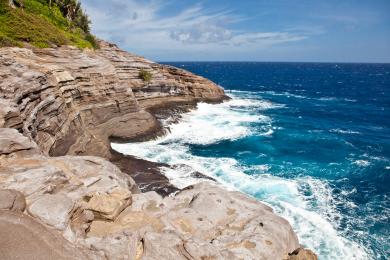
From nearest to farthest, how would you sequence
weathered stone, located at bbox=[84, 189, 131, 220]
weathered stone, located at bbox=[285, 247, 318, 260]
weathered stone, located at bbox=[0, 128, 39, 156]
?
weathered stone, located at bbox=[285, 247, 318, 260]
weathered stone, located at bbox=[84, 189, 131, 220]
weathered stone, located at bbox=[0, 128, 39, 156]

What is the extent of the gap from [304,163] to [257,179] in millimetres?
8520

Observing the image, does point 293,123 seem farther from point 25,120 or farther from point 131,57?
point 25,120

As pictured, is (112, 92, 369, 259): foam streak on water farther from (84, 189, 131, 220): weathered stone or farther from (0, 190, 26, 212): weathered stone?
(0, 190, 26, 212): weathered stone

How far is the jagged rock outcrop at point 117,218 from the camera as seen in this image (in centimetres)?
1141

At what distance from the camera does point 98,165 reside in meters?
18.2

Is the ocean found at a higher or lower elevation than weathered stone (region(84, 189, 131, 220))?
lower

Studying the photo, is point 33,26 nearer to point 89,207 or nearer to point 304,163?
point 89,207

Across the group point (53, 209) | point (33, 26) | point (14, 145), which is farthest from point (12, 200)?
point (33, 26)

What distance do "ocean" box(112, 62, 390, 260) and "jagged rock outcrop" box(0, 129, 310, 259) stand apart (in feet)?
32.7

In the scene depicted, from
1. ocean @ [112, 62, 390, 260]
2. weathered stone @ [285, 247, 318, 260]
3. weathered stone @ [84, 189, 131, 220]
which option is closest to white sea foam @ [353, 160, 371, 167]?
ocean @ [112, 62, 390, 260]

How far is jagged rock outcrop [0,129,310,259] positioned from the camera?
11.4 m

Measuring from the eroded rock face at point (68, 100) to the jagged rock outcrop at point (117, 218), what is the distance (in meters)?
6.90

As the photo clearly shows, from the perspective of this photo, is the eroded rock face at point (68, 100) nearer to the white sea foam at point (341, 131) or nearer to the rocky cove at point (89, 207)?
the rocky cove at point (89, 207)

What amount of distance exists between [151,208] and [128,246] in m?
3.74
